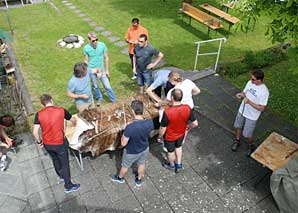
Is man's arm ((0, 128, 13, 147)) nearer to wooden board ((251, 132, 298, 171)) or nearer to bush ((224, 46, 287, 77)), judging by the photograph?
wooden board ((251, 132, 298, 171))

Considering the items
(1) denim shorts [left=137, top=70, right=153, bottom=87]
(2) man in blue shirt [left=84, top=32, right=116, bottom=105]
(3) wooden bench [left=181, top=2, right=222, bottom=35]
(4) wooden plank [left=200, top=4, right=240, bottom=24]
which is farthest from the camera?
(4) wooden plank [left=200, top=4, right=240, bottom=24]

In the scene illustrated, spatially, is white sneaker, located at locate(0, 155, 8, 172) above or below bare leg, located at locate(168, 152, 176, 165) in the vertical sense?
below

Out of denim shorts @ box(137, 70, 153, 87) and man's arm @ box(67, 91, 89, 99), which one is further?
denim shorts @ box(137, 70, 153, 87)

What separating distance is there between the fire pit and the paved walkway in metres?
5.19

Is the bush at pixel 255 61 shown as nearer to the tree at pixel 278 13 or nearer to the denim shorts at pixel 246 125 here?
the denim shorts at pixel 246 125

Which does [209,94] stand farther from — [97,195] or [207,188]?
[97,195]

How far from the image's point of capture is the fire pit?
36.0 feet

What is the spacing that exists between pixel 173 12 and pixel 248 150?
9461 mm

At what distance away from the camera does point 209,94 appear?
8336 millimetres

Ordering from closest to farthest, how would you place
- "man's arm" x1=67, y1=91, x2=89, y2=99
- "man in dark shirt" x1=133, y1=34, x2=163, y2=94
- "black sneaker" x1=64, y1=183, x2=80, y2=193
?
1. "black sneaker" x1=64, y1=183, x2=80, y2=193
2. "man's arm" x1=67, y1=91, x2=89, y2=99
3. "man in dark shirt" x1=133, y1=34, x2=163, y2=94

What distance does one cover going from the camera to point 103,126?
18.7ft

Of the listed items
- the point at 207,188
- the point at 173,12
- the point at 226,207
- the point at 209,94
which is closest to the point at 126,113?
the point at 207,188

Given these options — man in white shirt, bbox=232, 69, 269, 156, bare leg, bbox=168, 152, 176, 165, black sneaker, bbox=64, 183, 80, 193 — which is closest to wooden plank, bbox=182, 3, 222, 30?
man in white shirt, bbox=232, 69, 269, 156

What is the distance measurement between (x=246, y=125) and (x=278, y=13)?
7.40ft
